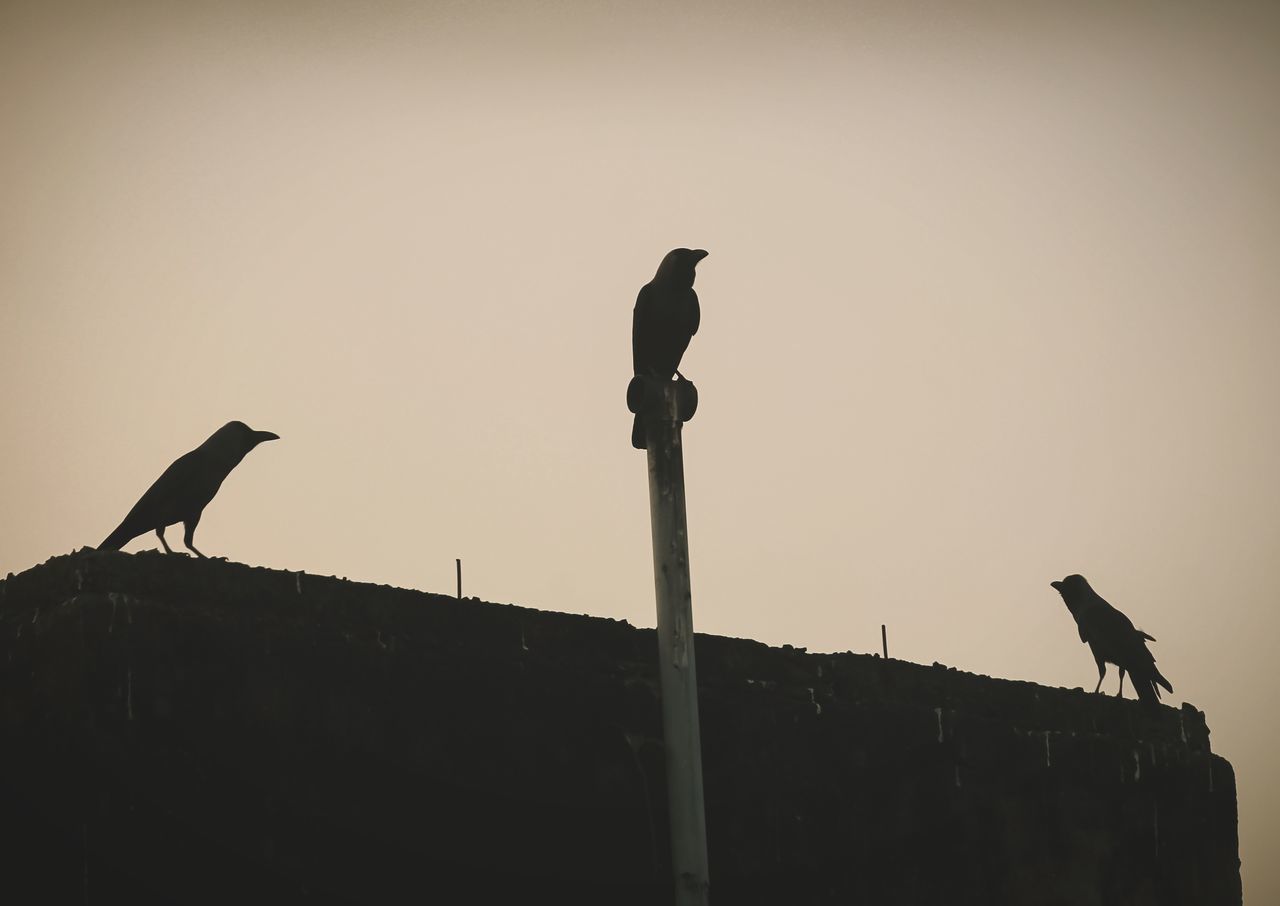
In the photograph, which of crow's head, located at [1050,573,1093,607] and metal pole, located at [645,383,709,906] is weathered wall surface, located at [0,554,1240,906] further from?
crow's head, located at [1050,573,1093,607]

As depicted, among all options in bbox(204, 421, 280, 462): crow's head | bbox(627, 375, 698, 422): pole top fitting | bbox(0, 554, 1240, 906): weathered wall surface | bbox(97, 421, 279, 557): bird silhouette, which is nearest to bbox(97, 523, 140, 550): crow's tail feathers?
bbox(97, 421, 279, 557): bird silhouette

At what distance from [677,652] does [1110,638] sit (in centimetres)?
564

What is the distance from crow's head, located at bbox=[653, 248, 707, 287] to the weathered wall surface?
5.08 ft

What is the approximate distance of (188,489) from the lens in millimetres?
6352

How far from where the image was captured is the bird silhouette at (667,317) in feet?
19.2

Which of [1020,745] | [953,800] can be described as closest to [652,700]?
[953,800]

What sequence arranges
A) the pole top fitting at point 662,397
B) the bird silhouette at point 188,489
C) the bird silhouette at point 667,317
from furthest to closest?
the bird silhouette at point 188,489
the bird silhouette at point 667,317
the pole top fitting at point 662,397

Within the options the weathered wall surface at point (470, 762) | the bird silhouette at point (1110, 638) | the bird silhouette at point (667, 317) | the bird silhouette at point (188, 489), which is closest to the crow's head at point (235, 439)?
the bird silhouette at point (188, 489)

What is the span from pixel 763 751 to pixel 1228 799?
3.77 metres

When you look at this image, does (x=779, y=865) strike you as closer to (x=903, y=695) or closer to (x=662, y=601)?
(x=903, y=695)

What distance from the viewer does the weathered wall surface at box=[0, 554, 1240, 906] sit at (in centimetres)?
455

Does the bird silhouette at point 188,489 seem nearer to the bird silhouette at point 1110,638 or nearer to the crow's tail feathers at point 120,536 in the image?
the crow's tail feathers at point 120,536

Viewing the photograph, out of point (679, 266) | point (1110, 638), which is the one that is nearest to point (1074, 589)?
point (1110, 638)

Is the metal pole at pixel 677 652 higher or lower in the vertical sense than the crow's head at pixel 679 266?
lower
